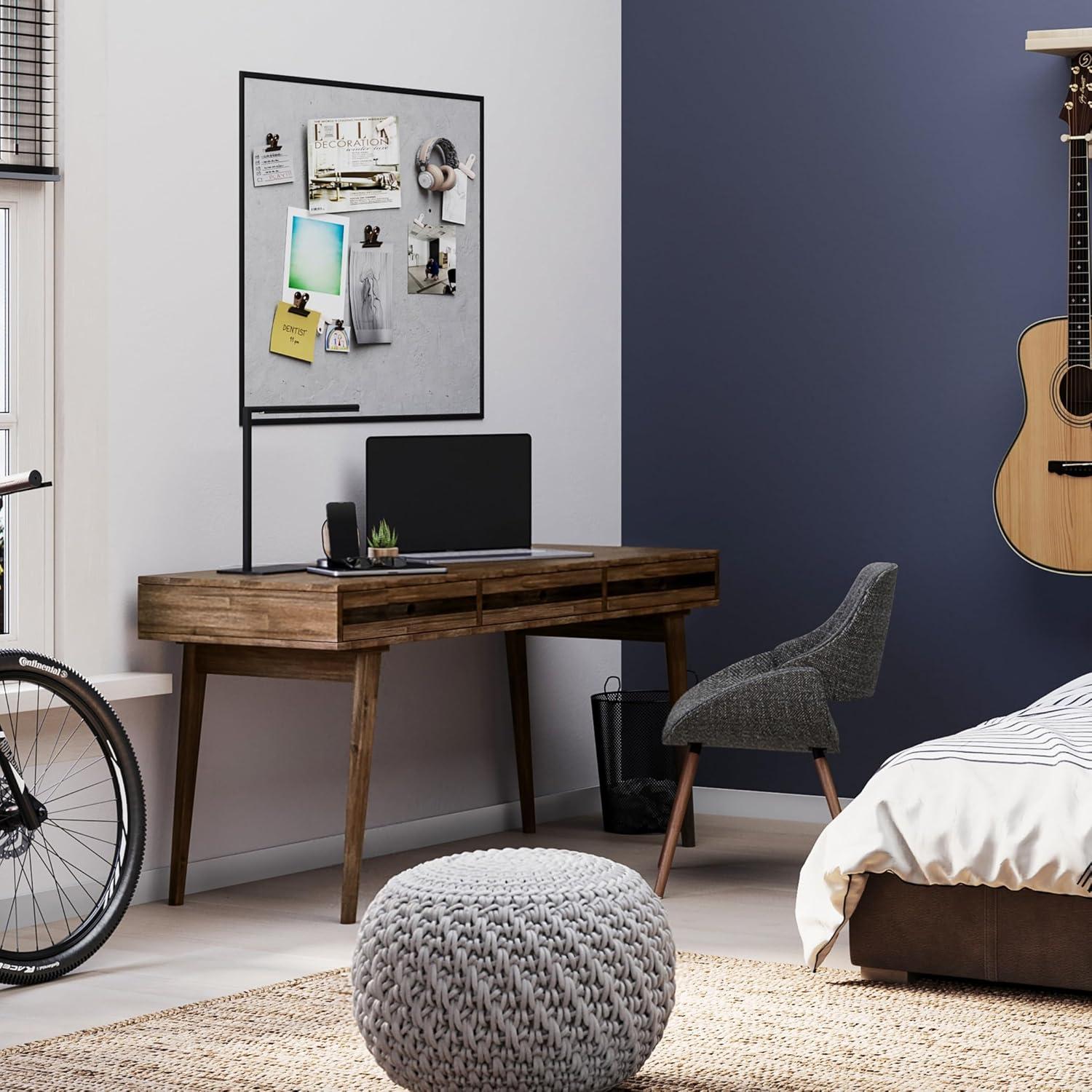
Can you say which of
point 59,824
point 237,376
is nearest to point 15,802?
point 59,824

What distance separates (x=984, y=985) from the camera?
3.64 m

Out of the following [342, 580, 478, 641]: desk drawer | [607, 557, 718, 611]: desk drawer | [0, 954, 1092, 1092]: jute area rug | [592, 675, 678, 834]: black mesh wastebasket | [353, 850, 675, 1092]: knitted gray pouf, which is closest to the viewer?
[353, 850, 675, 1092]: knitted gray pouf

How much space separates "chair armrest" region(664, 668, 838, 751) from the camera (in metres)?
4.50

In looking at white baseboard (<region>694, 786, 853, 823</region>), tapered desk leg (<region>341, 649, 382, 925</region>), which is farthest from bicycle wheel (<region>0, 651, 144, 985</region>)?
white baseboard (<region>694, 786, 853, 823</region>)

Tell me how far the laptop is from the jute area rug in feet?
4.37

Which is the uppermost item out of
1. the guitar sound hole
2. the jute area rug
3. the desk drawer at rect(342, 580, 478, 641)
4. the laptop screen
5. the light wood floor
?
the guitar sound hole

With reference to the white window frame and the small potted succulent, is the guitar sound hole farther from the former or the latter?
the white window frame

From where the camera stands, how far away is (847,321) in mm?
5562

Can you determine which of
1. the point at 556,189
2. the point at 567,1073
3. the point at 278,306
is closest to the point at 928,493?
the point at 556,189

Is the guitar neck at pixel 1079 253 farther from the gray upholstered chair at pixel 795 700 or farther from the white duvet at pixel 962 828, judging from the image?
the white duvet at pixel 962 828

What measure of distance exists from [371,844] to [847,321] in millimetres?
1979

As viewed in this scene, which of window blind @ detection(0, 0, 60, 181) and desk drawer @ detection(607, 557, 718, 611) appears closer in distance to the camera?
window blind @ detection(0, 0, 60, 181)

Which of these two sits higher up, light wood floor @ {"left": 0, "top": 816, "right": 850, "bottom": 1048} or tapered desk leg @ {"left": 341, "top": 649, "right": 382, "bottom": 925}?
tapered desk leg @ {"left": 341, "top": 649, "right": 382, "bottom": 925}

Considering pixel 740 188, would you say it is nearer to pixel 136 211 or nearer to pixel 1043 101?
pixel 1043 101
